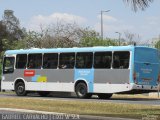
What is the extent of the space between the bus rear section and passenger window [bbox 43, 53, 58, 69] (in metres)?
5.76

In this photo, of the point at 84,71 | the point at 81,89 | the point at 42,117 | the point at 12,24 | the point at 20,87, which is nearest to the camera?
the point at 42,117

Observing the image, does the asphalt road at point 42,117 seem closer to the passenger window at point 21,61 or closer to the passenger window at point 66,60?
the passenger window at point 66,60

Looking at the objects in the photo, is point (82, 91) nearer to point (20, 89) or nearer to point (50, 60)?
point (50, 60)

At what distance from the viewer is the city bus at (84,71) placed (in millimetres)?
29703

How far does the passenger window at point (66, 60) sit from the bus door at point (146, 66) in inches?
174

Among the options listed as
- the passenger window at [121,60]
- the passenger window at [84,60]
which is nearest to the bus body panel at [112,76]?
the passenger window at [121,60]

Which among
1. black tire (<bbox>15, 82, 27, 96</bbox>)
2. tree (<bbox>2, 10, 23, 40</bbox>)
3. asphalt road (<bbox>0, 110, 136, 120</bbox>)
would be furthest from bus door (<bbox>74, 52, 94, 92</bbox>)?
tree (<bbox>2, 10, 23, 40</bbox>)

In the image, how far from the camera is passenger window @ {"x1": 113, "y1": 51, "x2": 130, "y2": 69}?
29.6m

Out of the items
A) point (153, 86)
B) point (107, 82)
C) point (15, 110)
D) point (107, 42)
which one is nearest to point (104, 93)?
point (107, 82)

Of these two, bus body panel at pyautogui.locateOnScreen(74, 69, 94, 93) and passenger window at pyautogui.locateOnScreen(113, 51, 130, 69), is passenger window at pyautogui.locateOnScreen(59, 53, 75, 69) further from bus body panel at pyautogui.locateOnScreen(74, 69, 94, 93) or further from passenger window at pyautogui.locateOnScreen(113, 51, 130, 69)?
passenger window at pyautogui.locateOnScreen(113, 51, 130, 69)

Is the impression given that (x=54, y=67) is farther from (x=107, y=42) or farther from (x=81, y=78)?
(x=107, y=42)

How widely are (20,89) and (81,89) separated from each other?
16.4ft

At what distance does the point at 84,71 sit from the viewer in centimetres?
3155

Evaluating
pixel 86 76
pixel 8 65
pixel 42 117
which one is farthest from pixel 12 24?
pixel 42 117
